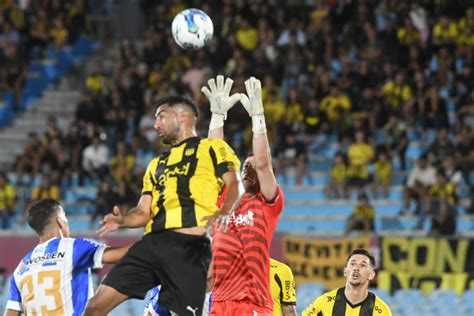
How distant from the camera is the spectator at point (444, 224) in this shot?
64.8 feet

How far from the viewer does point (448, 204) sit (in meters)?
20.1

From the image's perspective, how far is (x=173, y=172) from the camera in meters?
8.28

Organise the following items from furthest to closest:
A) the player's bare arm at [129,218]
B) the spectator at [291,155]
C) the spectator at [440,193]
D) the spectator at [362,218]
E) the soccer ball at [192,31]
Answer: the spectator at [291,155], the spectator at [440,193], the spectator at [362,218], the soccer ball at [192,31], the player's bare arm at [129,218]

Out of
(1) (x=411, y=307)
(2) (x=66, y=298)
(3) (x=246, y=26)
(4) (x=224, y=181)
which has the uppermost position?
(3) (x=246, y=26)

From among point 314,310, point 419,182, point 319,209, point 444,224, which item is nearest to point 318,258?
point 444,224

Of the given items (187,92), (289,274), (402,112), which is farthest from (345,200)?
(289,274)

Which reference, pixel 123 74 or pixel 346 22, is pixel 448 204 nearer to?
pixel 346 22

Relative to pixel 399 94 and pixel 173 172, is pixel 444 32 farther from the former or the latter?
pixel 173 172

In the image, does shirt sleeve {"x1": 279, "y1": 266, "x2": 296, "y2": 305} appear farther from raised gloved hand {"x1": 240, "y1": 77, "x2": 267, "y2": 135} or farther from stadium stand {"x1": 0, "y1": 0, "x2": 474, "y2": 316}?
stadium stand {"x1": 0, "y1": 0, "x2": 474, "y2": 316}

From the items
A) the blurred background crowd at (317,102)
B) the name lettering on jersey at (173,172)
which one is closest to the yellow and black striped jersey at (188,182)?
the name lettering on jersey at (173,172)

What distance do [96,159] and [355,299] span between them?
545 inches

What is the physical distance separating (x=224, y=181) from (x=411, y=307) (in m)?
9.26

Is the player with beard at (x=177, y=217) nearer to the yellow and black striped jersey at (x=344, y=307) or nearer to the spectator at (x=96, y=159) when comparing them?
the yellow and black striped jersey at (x=344, y=307)

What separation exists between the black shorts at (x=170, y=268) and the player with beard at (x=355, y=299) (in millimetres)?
2233
